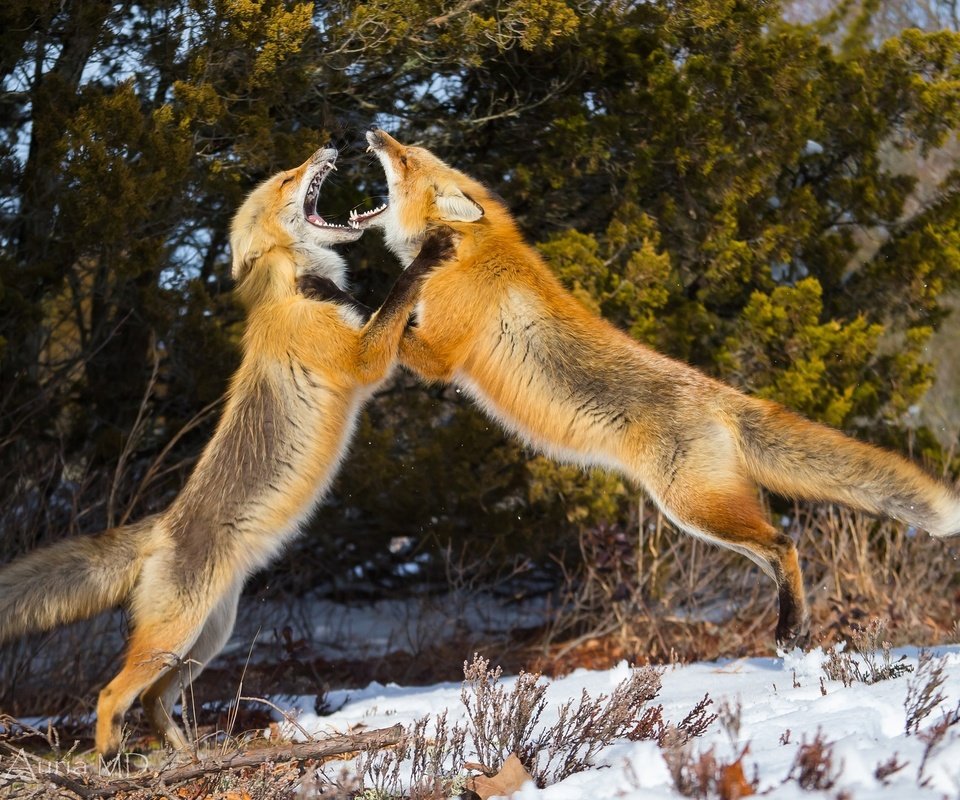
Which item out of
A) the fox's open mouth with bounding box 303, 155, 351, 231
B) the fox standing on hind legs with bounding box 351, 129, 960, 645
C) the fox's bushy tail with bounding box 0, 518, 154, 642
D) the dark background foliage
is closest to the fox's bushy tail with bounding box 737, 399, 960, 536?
the fox standing on hind legs with bounding box 351, 129, 960, 645

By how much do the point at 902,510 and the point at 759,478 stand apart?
712 mm

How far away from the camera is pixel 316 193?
21.1ft

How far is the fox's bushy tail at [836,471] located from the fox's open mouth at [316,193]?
281cm

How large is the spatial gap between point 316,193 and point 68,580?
9.16 ft

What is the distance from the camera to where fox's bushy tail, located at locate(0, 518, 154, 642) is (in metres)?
5.18

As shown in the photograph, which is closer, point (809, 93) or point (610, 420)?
point (610, 420)

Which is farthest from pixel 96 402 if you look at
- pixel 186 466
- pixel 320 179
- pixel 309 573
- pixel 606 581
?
pixel 606 581

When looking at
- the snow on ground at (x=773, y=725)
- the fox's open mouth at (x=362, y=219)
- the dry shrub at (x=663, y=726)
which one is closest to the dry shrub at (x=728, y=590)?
the snow on ground at (x=773, y=725)

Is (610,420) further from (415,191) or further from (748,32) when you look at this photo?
(748,32)

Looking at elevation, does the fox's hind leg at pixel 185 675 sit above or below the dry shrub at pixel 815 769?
below

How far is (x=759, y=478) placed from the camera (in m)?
5.29

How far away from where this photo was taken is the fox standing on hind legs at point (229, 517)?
5242 mm

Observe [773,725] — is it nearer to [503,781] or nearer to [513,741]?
[513,741]

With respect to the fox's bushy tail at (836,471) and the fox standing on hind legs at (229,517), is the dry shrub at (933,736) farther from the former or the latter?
the fox standing on hind legs at (229,517)
